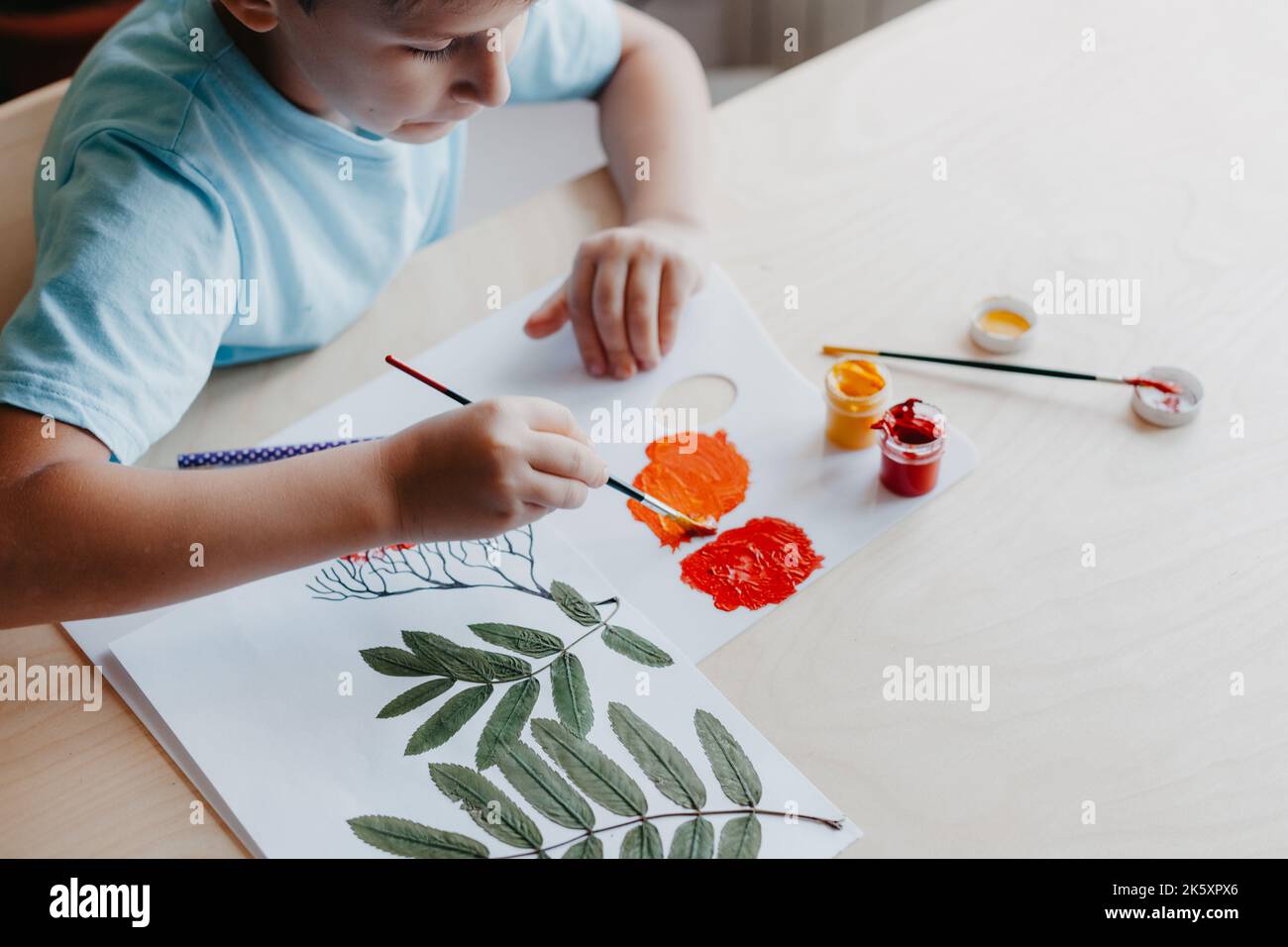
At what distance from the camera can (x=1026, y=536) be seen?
80 cm

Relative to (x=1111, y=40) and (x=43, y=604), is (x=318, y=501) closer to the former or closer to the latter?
(x=43, y=604)

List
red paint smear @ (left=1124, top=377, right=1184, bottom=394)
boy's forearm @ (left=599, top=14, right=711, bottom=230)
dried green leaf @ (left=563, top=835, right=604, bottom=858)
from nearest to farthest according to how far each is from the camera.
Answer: dried green leaf @ (left=563, top=835, right=604, bottom=858) < red paint smear @ (left=1124, top=377, right=1184, bottom=394) < boy's forearm @ (left=599, top=14, right=711, bottom=230)

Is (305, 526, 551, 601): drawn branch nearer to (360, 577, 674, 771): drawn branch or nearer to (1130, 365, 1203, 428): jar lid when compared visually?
(360, 577, 674, 771): drawn branch

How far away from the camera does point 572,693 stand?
28.9 inches

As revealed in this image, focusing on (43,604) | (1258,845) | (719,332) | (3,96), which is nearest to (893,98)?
(719,332)

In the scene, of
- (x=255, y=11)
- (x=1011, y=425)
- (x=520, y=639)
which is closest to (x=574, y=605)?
(x=520, y=639)

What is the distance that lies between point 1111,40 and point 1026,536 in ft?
2.11

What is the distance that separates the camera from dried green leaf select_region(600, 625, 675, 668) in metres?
0.75

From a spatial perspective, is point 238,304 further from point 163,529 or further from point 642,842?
point 642,842

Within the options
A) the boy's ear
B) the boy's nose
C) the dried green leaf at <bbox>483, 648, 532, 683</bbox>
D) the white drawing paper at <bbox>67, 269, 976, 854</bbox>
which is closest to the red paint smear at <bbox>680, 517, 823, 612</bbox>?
the white drawing paper at <bbox>67, 269, 976, 854</bbox>

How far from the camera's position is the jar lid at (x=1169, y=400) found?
856 millimetres

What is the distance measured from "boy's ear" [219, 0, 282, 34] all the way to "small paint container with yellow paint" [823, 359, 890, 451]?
1.51ft

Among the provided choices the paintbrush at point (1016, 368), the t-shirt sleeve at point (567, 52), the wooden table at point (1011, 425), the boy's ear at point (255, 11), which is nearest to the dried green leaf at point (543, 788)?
the wooden table at point (1011, 425)

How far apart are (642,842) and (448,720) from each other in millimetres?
142
